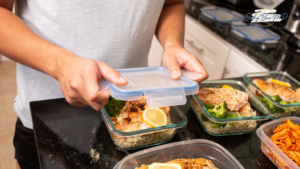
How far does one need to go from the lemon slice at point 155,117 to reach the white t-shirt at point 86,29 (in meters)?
0.37

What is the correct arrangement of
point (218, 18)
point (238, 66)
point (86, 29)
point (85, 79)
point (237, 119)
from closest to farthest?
point (85, 79), point (237, 119), point (86, 29), point (238, 66), point (218, 18)

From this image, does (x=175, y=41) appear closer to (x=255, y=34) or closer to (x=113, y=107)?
→ (x=113, y=107)

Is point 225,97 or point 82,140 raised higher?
point 225,97

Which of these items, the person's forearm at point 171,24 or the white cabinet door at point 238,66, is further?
the white cabinet door at point 238,66

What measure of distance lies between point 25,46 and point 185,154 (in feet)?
2.19

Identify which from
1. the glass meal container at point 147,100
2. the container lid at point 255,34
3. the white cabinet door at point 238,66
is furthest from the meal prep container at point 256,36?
the glass meal container at point 147,100

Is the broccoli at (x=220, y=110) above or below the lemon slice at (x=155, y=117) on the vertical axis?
above

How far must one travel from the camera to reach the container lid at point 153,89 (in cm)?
69

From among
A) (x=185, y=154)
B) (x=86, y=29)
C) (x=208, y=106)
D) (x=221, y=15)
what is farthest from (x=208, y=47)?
(x=185, y=154)

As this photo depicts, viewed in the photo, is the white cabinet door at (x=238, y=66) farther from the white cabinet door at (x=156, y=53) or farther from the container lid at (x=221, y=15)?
the white cabinet door at (x=156, y=53)

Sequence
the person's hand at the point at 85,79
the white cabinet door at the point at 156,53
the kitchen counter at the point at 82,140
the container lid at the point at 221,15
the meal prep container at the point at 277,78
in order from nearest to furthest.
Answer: the person's hand at the point at 85,79, the kitchen counter at the point at 82,140, the meal prep container at the point at 277,78, the container lid at the point at 221,15, the white cabinet door at the point at 156,53

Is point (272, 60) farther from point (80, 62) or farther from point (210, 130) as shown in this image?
point (80, 62)

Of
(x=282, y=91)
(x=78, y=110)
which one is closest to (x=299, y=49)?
(x=282, y=91)

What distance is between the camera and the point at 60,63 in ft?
2.60
